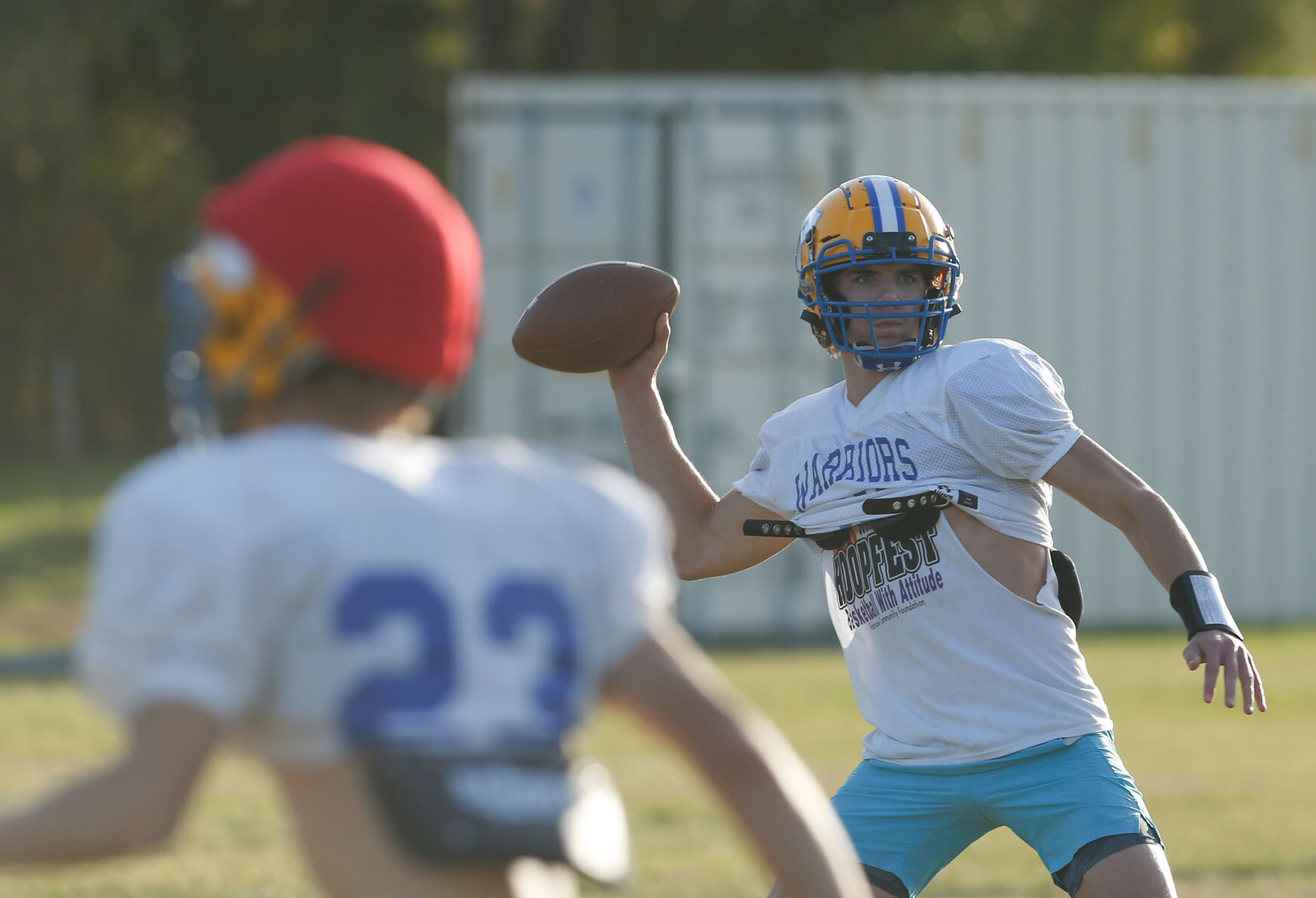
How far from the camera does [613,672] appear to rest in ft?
6.37

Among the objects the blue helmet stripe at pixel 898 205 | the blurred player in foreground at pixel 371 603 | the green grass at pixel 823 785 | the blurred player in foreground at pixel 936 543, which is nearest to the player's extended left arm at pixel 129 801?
the blurred player in foreground at pixel 371 603

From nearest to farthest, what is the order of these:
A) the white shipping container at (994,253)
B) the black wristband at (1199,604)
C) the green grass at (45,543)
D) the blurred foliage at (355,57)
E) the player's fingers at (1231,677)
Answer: the player's fingers at (1231,677), the black wristband at (1199,604), the white shipping container at (994,253), the green grass at (45,543), the blurred foliage at (355,57)

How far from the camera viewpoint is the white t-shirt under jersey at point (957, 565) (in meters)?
3.53

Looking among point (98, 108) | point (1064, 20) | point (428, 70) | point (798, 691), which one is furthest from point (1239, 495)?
point (98, 108)

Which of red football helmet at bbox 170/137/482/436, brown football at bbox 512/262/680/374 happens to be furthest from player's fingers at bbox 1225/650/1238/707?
red football helmet at bbox 170/137/482/436

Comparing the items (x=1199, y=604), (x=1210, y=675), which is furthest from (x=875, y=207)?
(x=1210, y=675)

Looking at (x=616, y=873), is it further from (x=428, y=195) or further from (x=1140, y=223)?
(x=1140, y=223)

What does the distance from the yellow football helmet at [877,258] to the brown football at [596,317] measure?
1.06 ft

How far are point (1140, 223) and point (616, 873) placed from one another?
11.2m

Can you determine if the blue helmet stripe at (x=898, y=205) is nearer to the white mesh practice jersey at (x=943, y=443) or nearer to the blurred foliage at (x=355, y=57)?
the white mesh practice jersey at (x=943, y=443)

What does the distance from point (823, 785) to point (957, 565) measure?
4.20 meters

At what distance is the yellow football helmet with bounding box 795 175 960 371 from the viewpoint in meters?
3.74

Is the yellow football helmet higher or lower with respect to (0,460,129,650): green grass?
higher

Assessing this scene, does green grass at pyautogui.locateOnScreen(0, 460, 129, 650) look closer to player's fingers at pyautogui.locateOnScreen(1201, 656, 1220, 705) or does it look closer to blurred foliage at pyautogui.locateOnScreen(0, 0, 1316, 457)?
blurred foliage at pyautogui.locateOnScreen(0, 0, 1316, 457)
